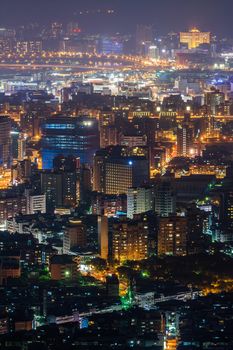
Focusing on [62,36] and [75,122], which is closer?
[75,122]

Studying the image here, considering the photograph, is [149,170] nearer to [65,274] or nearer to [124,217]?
[124,217]

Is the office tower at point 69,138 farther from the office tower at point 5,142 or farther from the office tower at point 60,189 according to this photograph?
the office tower at point 60,189

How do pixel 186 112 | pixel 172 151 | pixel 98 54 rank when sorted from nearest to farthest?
1. pixel 172 151
2. pixel 186 112
3. pixel 98 54

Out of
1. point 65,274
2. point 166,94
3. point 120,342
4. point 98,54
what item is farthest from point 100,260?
point 98,54

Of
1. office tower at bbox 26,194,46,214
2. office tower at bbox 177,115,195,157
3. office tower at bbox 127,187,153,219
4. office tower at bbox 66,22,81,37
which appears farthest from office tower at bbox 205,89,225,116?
office tower at bbox 66,22,81,37

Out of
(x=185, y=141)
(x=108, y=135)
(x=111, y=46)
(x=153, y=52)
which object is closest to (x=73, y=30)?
(x=111, y=46)
